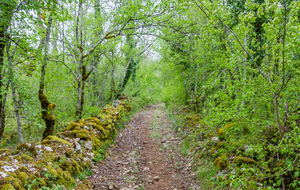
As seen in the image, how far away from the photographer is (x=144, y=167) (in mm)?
5906

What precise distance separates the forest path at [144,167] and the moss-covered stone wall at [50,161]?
585mm

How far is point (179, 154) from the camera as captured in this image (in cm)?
683

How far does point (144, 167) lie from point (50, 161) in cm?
311

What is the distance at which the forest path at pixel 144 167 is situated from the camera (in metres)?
4.76

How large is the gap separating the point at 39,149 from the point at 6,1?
313cm

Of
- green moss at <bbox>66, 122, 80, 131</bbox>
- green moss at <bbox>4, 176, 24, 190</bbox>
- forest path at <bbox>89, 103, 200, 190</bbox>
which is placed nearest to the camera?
green moss at <bbox>4, 176, 24, 190</bbox>


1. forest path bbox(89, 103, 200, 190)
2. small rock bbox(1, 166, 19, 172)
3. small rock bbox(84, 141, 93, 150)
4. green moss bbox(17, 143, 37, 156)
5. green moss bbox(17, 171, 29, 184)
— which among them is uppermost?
green moss bbox(17, 143, 37, 156)

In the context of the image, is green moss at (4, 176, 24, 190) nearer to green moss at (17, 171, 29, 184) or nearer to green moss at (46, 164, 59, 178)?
green moss at (17, 171, 29, 184)

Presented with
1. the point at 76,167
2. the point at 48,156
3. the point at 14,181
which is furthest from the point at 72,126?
the point at 14,181

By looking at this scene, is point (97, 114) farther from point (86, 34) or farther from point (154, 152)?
point (86, 34)

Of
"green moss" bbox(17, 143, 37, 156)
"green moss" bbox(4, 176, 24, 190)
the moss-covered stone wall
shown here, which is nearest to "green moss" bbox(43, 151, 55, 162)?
the moss-covered stone wall

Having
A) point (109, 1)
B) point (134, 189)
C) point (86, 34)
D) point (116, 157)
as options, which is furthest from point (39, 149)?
point (109, 1)

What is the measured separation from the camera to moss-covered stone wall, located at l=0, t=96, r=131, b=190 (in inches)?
117

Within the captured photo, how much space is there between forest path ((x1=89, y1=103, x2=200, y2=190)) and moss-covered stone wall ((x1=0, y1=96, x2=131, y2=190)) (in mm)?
585
